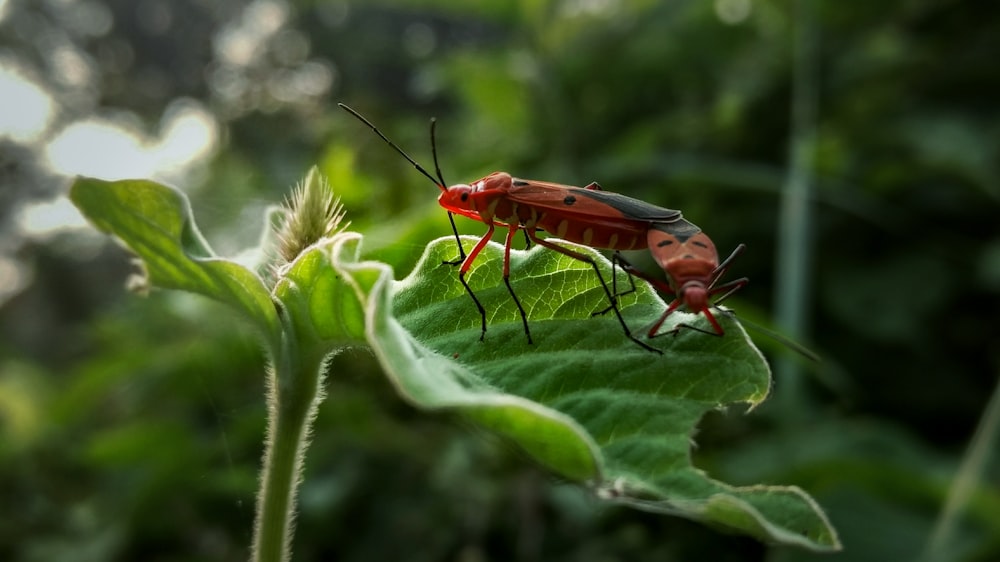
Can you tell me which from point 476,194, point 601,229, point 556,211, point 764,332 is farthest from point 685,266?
point 476,194

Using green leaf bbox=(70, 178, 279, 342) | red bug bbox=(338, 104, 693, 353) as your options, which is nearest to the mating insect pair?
red bug bbox=(338, 104, 693, 353)

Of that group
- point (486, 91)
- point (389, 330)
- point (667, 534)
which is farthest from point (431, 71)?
point (389, 330)

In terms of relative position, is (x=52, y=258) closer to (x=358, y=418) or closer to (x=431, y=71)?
A: (x=431, y=71)

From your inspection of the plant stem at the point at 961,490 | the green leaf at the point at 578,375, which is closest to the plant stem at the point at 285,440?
the green leaf at the point at 578,375

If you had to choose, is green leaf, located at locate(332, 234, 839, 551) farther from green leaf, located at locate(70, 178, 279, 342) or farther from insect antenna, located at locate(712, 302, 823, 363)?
green leaf, located at locate(70, 178, 279, 342)

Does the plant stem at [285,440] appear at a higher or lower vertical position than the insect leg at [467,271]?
lower

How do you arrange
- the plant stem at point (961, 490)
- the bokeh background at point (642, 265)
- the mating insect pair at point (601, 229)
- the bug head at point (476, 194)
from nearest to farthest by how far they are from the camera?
the mating insect pair at point (601, 229), the bug head at point (476, 194), the plant stem at point (961, 490), the bokeh background at point (642, 265)

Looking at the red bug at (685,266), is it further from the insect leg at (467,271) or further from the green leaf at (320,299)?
the green leaf at (320,299)
